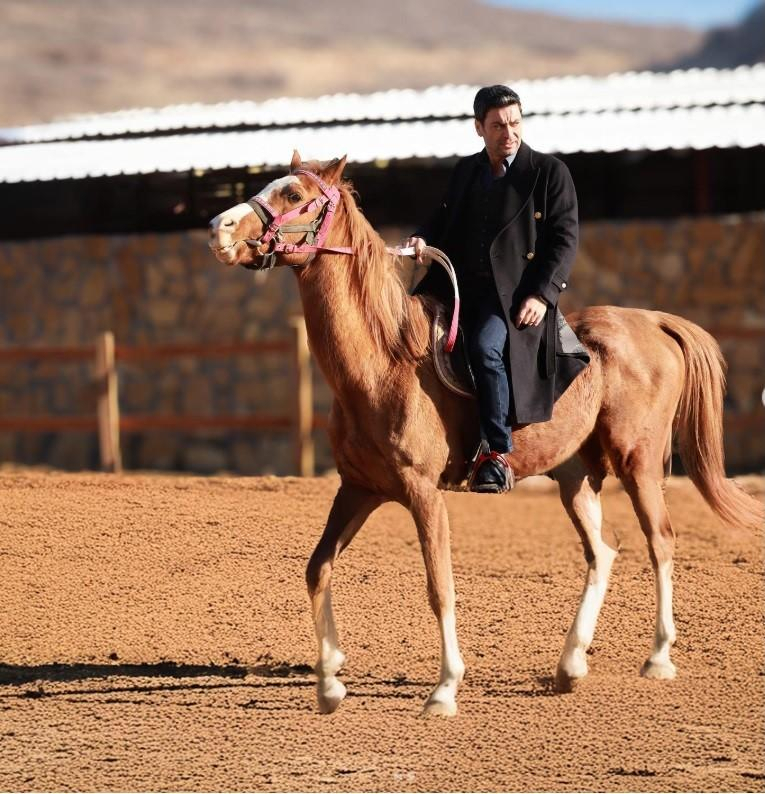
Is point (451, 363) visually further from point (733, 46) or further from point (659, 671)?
point (733, 46)

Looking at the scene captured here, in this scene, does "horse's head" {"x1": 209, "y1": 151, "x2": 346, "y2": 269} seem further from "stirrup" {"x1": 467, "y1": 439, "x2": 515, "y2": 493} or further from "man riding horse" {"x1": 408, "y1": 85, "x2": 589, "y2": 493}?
"stirrup" {"x1": 467, "y1": 439, "x2": 515, "y2": 493}

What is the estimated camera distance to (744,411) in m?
13.1

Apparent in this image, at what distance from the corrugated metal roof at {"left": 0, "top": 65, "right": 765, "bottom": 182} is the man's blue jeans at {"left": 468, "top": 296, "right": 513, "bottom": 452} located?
522 centimetres

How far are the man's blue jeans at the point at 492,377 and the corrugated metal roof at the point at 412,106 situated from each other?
7632 mm

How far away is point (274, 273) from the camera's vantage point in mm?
13383

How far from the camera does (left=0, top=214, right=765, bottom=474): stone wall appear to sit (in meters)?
13.1

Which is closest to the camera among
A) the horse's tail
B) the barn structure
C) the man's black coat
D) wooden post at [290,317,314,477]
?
the man's black coat

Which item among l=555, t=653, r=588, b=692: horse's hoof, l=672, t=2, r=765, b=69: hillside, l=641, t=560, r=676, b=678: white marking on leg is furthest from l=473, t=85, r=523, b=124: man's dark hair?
l=672, t=2, r=765, b=69: hillside

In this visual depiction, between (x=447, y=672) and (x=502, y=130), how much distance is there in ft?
7.32

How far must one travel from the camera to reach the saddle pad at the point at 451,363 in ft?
18.0

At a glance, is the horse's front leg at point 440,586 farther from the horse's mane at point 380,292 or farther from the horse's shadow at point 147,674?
the horse's shadow at point 147,674

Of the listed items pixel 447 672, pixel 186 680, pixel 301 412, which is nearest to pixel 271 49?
pixel 301 412

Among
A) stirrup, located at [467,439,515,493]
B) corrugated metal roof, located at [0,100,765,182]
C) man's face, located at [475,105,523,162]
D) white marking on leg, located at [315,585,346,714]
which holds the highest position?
corrugated metal roof, located at [0,100,765,182]

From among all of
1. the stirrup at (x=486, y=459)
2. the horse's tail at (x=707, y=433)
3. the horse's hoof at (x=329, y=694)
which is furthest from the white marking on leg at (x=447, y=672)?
the horse's tail at (x=707, y=433)
